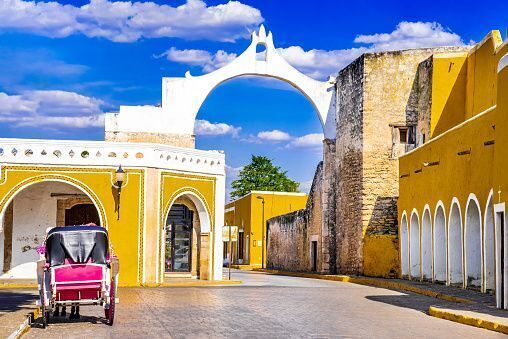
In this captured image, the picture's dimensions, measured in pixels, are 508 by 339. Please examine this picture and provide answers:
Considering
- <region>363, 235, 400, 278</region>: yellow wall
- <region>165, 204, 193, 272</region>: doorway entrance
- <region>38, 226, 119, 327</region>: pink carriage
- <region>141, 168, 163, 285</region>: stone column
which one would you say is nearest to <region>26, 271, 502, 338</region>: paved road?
<region>38, 226, 119, 327</region>: pink carriage

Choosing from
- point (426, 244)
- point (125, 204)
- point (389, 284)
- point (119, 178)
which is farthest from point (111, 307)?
point (426, 244)

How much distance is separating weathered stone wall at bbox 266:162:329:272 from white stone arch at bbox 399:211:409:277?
688cm

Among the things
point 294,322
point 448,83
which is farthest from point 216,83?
point 294,322

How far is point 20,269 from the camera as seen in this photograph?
24.9 meters

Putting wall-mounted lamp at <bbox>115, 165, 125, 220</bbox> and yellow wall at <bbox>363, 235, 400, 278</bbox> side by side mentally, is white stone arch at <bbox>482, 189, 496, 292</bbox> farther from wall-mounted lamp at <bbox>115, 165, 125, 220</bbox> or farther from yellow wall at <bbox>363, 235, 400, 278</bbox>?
yellow wall at <bbox>363, 235, 400, 278</bbox>

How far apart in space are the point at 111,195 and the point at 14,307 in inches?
293

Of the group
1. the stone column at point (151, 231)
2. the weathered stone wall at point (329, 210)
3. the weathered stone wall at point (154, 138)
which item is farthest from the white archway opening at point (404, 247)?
the stone column at point (151, 231)

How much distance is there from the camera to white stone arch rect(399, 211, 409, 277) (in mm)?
27562

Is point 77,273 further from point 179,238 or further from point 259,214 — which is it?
point 259,214

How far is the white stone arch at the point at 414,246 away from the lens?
86.4ft

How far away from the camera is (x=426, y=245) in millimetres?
25219

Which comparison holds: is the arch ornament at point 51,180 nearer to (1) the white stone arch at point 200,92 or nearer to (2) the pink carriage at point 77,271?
(2) the pink carriage at point 77,271

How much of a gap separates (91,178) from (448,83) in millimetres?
13156

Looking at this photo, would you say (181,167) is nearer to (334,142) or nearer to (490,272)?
(490,272)
